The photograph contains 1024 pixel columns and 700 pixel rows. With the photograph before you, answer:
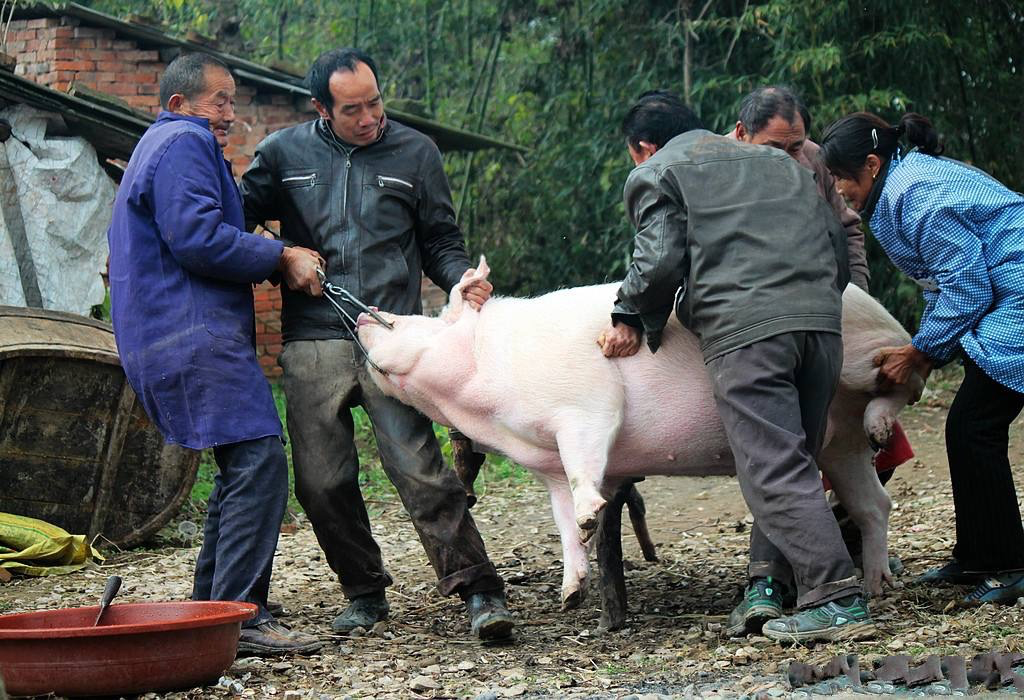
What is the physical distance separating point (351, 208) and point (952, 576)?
274cm

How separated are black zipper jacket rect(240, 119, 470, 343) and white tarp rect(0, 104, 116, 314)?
311 centimetres

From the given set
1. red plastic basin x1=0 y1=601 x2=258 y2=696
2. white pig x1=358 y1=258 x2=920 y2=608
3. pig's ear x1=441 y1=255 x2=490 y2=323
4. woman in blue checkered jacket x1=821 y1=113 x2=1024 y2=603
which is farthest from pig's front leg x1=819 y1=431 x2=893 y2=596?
red plastic basin x1=0 y1=601 x2=258 y2=696

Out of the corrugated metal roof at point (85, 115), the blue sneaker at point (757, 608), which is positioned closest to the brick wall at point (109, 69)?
the corrugated metal roof at point (85, 115)

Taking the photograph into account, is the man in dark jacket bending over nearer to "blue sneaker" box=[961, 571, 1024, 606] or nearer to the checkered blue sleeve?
the checkered blue sleeve

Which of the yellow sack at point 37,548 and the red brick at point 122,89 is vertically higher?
the red brick at point 122,89

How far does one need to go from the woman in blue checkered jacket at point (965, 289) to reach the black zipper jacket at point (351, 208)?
1.59 meters

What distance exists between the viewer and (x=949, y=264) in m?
4.60

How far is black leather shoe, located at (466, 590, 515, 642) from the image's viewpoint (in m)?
4.67

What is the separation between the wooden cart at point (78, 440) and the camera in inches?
265

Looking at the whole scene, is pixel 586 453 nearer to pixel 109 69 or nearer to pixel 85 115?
pixel 85 115

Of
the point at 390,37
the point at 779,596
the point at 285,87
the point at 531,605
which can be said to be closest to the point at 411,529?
the point at 531,605

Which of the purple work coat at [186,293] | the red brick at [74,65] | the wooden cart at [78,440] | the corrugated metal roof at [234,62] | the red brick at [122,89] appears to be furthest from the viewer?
the red brick at [122,89]

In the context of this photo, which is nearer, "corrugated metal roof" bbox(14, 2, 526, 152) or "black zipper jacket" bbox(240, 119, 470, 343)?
"black zipper jacket" bbox(240, 119, 470, 343)

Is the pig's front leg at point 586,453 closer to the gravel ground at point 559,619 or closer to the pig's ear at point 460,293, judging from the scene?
the gravel ground at point 559,619
